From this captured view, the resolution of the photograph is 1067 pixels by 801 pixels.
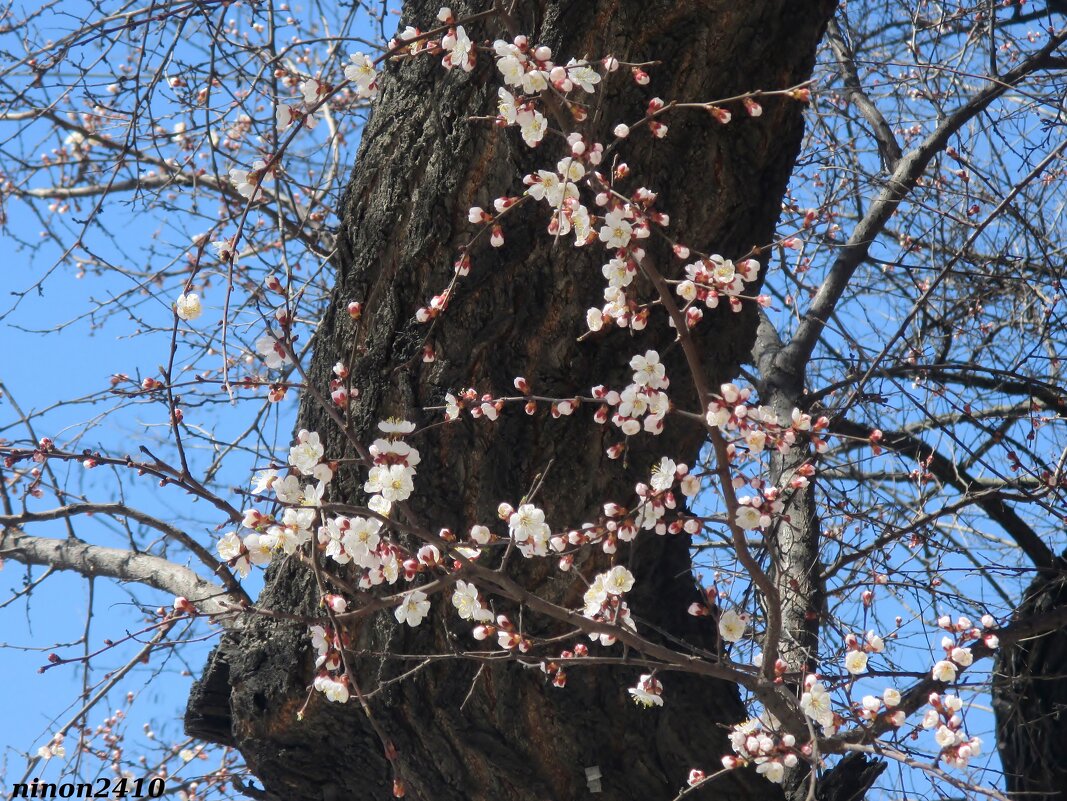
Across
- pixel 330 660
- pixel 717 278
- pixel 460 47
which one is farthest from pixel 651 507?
pixel 460 47

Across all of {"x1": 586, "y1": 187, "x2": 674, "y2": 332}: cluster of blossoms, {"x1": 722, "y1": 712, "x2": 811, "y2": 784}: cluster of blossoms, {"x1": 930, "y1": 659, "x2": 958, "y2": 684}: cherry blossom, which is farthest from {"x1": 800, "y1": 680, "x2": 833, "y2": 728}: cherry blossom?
{"x1": 586, "y1": 187, "x2": 674, "y2": 332}: cluster of blossoms

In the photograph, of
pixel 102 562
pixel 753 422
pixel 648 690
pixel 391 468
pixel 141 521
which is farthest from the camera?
pixel 102 562

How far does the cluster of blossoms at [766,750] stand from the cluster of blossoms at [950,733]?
0.84 feet

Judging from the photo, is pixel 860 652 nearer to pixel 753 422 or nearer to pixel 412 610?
pixel 753 422

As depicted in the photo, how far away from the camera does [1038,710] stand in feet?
10.5

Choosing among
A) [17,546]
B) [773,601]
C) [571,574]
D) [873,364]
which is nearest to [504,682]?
Answer: [571,574]

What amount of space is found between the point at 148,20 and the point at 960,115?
2.54m

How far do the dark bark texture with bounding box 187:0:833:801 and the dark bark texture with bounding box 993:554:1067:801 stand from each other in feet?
3.23

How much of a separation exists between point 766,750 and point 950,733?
1.17 ft

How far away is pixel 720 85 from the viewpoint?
249 centimetres

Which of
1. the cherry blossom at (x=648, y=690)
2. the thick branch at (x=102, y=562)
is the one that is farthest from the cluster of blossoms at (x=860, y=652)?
the thick branch at (x=102, y=562)

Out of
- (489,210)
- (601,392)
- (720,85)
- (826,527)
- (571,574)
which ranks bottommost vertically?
(571,574)

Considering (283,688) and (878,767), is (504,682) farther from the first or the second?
(878,767)

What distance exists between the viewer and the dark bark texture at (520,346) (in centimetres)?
247
